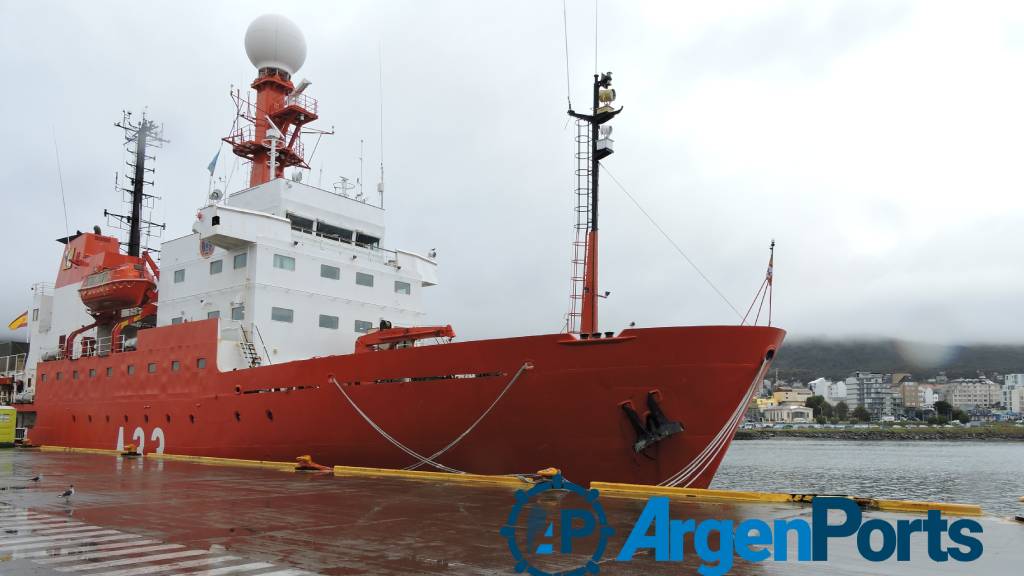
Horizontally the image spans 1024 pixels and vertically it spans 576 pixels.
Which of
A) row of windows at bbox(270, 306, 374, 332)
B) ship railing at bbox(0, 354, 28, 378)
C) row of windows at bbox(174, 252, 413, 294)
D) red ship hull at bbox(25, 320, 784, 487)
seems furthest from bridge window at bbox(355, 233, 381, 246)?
ship railing at bbox(0, 354, 28, 378)

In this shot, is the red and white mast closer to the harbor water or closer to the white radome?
the white radome

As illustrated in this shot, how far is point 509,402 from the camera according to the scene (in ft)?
41.2

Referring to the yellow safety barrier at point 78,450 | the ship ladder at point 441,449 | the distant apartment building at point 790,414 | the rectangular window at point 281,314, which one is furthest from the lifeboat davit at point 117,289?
the distant apartment building at point 790,414

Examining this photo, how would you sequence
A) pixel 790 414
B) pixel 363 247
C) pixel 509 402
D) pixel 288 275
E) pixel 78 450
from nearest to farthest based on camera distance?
pixel 509 402 → pixel 288 275 → pixel 363 247 → pixel 78 450 → pixel 790 414

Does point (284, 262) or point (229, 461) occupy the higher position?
point (284, 262)

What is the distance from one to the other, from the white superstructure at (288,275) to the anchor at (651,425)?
1014cm

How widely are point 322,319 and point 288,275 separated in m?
1.48

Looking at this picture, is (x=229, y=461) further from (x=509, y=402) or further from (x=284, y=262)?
(x=509, y=402)

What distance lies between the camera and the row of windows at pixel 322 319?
18.4 meters

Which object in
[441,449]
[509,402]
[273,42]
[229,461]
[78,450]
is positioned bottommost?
[78,450]

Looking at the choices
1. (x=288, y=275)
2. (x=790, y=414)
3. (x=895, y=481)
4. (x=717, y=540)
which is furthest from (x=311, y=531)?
(x=790, y=414)

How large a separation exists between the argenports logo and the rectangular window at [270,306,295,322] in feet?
39.5

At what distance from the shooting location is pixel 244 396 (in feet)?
56.3

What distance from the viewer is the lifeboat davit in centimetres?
2273
